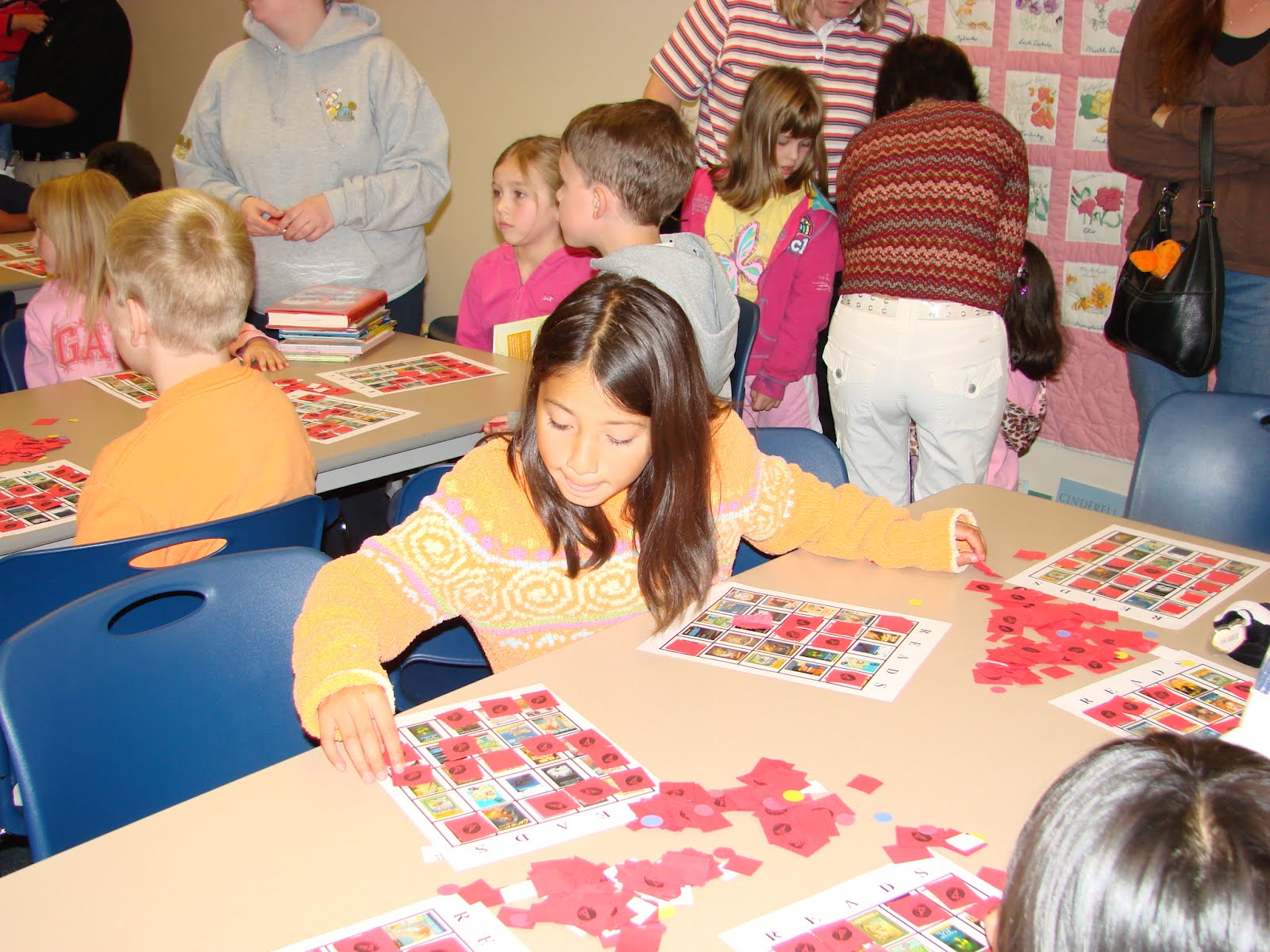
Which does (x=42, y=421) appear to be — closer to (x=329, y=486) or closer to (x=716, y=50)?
(x=329, y=486)

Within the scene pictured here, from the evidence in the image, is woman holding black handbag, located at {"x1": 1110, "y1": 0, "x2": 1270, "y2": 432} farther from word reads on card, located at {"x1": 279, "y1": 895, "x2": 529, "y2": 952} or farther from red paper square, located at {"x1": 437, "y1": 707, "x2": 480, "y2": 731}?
word reads on card, located at {"x1": 279, "y1": 895, "x2": 529, "y2": 952}

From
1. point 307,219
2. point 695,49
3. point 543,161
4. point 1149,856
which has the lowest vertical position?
point 1149,856

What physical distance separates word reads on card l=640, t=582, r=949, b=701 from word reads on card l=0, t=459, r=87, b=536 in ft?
3.74

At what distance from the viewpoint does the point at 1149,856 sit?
0.57 metres

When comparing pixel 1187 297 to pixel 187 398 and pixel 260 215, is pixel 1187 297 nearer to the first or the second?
pixel 187 398

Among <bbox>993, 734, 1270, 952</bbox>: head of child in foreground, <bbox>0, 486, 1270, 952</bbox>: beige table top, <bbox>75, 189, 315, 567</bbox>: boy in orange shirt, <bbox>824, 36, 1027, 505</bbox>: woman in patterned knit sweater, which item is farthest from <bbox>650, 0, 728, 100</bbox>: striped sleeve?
<bbox>993, 734, 1270, 952</bbox>: head of child in foreground

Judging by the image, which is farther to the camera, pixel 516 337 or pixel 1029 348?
pixel 1029 348

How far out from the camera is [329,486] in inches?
92.7

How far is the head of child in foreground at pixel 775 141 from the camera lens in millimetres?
3000

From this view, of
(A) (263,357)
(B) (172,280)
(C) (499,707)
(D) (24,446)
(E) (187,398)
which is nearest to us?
(C) (499,707)

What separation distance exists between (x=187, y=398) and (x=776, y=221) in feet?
5.96

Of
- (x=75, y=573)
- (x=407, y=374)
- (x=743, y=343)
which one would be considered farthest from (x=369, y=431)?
(x=743, y=343)

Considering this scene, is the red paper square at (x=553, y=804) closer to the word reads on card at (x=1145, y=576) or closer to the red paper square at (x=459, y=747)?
the red paper square at (x=459, y=747)

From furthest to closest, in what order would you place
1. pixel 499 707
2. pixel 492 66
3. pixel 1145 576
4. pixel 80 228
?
1. pixel 492 66
2. pixel 80 228
3. pixel 1145 576
4. pixel 499 707
